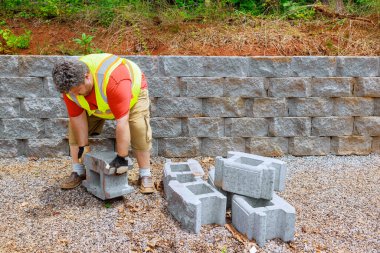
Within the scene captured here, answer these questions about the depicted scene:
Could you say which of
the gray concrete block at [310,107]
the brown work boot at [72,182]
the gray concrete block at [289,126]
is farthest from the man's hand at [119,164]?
the gray concrete block at [310,107]

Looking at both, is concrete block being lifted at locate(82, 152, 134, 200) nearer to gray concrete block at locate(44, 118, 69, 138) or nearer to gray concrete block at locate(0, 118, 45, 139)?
gray concrete block at locate(44, 118, 69, 138)

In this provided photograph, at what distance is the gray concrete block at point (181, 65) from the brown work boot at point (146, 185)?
49.0 inches

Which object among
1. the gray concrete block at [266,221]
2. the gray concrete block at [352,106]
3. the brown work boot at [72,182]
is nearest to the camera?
the gray concrete block at [266,221]

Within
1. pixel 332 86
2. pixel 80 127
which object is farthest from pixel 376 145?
pixel 80 127

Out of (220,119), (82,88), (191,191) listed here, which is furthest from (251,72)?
(82,88)

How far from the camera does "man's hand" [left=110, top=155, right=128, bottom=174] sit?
327cm

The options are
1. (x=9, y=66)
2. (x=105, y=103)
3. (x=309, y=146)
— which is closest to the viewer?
(x=105, y=103)

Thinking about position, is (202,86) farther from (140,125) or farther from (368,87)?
(368,87)

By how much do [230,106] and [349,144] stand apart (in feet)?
4.87

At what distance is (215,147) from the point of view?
4.66m

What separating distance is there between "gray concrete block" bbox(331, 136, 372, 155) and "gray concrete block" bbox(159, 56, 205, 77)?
1789 millimetres

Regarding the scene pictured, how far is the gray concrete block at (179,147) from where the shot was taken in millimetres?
4590

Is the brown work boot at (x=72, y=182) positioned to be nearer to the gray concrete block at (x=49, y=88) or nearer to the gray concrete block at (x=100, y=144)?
the gray concrete block at (x=100, y=144)

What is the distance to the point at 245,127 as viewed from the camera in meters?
4.63
